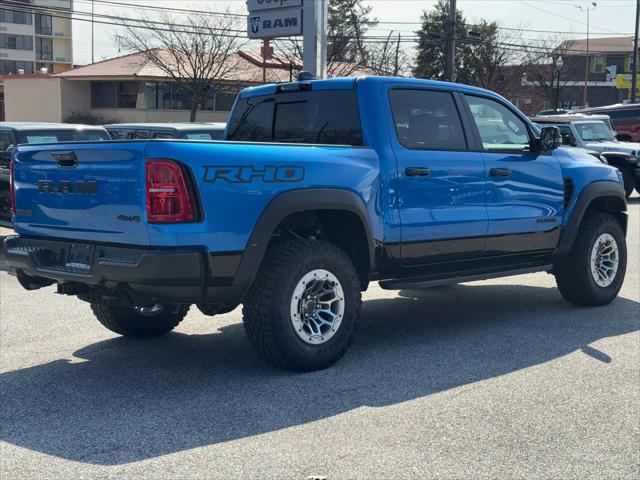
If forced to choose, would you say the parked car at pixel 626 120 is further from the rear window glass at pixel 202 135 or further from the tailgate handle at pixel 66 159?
the tailgate handle at pixel 66 159

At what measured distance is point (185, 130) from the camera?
13.4 meters

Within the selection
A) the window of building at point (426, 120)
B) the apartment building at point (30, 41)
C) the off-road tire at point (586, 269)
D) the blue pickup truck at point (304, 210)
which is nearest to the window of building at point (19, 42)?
the apartment building at point (30, 41)

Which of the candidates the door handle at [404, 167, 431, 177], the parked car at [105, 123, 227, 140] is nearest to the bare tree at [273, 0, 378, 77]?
the parked car at [105, 123, 227, 140]

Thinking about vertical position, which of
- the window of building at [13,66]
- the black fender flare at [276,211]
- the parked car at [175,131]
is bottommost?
the black fender flare at [276,211]

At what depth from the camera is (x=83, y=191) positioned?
17.6ft

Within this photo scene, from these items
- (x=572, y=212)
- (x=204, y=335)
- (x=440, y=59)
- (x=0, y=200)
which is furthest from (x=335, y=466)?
(x=440, y=59)

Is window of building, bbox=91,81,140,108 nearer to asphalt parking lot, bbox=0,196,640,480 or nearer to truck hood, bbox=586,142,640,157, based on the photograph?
truck hood, bbox=586,142,640,157

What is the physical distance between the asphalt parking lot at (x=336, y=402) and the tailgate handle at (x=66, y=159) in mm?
1368

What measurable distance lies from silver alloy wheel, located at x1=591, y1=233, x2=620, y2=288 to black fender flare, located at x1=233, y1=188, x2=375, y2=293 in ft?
10.8

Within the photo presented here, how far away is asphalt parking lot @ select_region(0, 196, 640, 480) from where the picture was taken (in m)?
4.25

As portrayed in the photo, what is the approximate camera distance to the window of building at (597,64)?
83.3 m

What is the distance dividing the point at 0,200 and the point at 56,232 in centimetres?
658

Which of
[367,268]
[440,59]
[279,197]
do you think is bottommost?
[367,268]

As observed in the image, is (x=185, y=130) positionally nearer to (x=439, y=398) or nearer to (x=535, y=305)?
(x=535, y=305)
